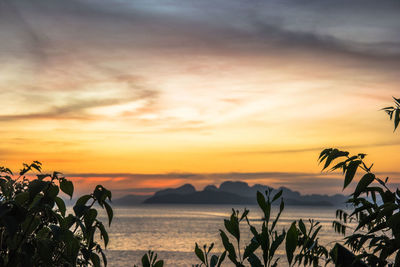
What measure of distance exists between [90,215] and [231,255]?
2.32 feet

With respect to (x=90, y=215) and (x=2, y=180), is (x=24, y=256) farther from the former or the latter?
(x=2, y=180)

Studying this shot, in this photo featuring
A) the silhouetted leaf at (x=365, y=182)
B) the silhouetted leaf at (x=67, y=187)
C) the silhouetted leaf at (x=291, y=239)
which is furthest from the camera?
the silhouetted leaf at (x=365, y=182)

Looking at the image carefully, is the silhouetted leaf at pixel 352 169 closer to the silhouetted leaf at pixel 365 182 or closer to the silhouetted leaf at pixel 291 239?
the silhouetted leaf at pixel 365 182

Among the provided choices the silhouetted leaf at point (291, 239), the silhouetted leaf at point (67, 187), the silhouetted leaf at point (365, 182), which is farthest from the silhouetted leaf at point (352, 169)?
the silhouetted leaf at point (67, 187)

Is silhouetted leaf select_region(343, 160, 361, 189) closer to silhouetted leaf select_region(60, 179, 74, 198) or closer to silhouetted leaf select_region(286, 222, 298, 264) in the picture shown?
silhouetted leaf select_region(286, 222, 298, 264)

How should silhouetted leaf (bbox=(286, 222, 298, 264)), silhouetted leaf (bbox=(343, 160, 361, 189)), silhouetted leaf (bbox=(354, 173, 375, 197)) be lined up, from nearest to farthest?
silhouetted leaf (bbox=(286, 222, 298, 264)) < silhouetted leaf (bbox=(354, 173, 375, 197)) < silhouetted leaf (bbox=(343, 160, 361, 189))

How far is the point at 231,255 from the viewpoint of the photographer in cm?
218

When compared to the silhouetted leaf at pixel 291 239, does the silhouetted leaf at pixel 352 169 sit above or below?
above

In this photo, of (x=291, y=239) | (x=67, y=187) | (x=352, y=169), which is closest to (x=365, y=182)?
(x=352, y=169)

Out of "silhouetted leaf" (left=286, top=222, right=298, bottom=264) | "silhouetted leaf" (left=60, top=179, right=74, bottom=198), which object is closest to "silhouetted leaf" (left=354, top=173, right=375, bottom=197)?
"silhouetted leaf" (left=286, top=222, right=298, bottom=264)

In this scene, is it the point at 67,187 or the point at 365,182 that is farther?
the point at 365,182

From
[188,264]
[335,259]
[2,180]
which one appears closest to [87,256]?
[2,180]

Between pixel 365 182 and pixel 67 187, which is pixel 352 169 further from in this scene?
pixel 67 187

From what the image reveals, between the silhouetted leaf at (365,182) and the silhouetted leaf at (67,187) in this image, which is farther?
the silhouetted leaf at (365,182)
